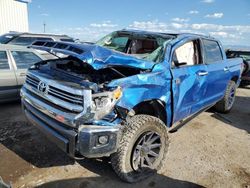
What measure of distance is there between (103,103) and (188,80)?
5.66ft

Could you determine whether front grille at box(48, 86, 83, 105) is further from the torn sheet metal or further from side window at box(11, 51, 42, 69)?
side window at box(11, 51, 42, 69)

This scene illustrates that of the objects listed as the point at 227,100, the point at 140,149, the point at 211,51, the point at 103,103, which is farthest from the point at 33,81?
the point at 227,100

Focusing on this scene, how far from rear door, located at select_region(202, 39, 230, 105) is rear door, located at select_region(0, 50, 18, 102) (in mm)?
4131

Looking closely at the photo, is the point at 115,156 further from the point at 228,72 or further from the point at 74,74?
the point at 228,72

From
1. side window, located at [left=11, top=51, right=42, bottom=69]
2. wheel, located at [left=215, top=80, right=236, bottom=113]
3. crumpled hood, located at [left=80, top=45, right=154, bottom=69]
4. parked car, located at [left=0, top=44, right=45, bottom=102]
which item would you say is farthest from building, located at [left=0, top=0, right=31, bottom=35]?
crumpled hood, located at [left=80, top=45, right=154, bottom=69]

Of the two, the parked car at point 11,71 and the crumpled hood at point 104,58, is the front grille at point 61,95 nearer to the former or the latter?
the crumpled hood at point 104,58

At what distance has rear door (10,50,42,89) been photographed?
18.5ft

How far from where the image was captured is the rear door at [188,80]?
358 cm

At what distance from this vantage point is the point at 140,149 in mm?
3117

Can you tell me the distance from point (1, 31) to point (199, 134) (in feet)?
63.2

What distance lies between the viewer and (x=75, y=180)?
123 inches

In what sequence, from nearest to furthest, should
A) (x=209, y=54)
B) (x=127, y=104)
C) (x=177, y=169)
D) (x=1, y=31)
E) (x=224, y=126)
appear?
(x=127, y=104)
(x=177, y=169)
(x=209, y=54)
(x=224, y=126)
(x=1, y=31)

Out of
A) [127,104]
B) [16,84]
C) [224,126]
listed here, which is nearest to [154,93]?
[127,104]

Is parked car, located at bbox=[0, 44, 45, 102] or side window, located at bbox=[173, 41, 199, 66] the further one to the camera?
parked car, located at bbox=[0, 44, 45, 102]
